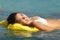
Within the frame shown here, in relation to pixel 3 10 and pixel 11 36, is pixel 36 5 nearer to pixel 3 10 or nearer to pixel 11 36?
pixel 3 10

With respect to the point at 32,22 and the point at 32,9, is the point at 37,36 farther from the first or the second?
the point at 32,9

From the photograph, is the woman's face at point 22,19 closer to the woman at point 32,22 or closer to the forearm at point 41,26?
the woman at point 32,22

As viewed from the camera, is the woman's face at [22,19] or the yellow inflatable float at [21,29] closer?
the yellow inflatable float at [21,29]

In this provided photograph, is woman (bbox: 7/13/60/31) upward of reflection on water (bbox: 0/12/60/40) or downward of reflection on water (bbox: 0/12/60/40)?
upward

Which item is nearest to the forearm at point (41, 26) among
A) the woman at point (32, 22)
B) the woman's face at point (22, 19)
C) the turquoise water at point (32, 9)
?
the woman at point (32, 22)

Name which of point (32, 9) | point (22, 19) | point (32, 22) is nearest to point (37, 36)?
point (32, 22)

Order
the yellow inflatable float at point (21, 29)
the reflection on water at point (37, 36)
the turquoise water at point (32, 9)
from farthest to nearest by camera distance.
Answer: the turquoise water at point (32, 9)
the yellow inflatable float at point (21, 29)
the reflection on water at point (37, 36)

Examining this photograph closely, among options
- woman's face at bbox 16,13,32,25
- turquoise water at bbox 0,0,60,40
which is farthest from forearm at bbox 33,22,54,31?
woman's face at bbox 16,13,32,25

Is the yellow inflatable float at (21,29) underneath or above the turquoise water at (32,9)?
underneath

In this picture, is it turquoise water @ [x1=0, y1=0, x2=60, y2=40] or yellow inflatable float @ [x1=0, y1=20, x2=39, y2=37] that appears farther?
turquoise water @ [x1=0, y1=0, x2=60, y2=40]

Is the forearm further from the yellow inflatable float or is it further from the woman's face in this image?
the woman's face

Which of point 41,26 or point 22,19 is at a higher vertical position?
point 22,19

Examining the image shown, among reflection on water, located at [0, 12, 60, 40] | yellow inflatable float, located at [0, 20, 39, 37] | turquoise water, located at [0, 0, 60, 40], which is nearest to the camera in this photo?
reflection on water, located at [0, 12, 60, 40]

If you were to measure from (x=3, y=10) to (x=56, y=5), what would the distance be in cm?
206
